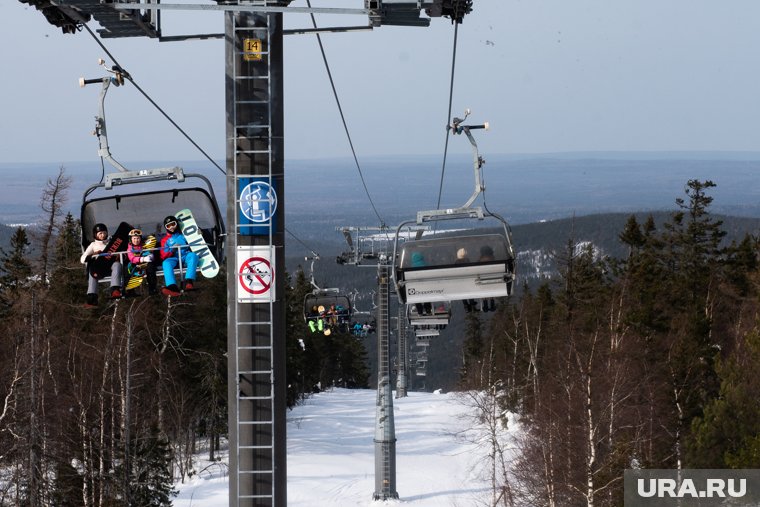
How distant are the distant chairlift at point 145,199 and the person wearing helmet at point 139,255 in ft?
0.32

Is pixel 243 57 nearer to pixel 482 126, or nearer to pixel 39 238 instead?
pixel 482 126

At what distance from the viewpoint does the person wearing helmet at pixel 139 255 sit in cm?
1187

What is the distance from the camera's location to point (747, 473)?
87.4ft

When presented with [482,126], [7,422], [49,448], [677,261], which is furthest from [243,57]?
[677,261]

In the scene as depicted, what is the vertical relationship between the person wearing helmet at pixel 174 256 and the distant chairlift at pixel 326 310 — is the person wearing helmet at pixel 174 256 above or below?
above

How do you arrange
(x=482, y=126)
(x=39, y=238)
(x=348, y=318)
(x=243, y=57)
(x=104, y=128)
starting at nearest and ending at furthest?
(x=243, y=57)
(x=104, y=128)
(x=482, y=126)
(x=39, y=238)
(x=348, y=318)

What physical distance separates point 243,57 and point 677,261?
61820 millimetres

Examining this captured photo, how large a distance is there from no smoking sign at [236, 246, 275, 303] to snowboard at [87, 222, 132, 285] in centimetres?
304

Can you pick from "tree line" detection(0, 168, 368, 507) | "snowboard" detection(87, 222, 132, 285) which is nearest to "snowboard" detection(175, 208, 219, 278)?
"snowboard" detection(87, 222, 132, 285)

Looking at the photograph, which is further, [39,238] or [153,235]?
[39,238]

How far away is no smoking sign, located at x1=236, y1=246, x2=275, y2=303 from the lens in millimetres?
9320

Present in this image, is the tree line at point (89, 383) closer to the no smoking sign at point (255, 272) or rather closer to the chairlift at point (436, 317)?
the chairlift at point (436, 317)

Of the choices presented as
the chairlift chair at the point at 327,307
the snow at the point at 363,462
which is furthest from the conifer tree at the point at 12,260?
the chairlift chair at the point at 327,307

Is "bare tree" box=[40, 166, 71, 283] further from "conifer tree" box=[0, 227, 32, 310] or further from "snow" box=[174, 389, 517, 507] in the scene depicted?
"conifer tree" box=[0, 227, 32, 310]
